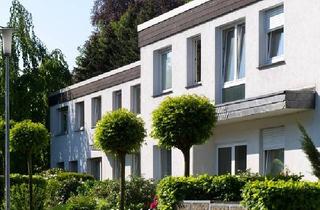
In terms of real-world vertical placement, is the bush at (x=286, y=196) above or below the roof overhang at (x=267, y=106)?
below

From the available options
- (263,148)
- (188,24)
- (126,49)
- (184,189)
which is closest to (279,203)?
(184,189)

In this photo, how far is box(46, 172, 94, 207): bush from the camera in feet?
99.2

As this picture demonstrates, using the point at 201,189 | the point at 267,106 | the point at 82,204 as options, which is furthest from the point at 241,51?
the point at 201,189

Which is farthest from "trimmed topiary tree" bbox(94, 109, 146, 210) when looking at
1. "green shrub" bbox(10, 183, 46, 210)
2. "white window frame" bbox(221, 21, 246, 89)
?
"green shrub" bbox(10, 183, 46, 210)

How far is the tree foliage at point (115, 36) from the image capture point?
51.7m

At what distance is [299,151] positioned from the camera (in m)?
20.0

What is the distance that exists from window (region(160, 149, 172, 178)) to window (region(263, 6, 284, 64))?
733 cm

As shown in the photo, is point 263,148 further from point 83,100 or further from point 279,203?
point 83,100

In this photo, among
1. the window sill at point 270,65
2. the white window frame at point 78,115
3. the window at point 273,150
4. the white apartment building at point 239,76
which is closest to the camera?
the white apartment building at point 239,76

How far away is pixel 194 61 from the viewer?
1013 inches

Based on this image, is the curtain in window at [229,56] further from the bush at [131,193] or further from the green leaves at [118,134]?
the bush at [131,193]

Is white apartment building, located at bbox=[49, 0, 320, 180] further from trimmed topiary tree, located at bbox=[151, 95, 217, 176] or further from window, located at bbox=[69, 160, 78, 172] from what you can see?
window, located at bbox=[69, 160, 78, 172]

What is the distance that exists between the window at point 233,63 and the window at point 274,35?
4.34 ft

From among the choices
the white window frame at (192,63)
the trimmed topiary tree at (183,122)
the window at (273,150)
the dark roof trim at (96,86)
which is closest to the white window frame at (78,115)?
the dark roof trim at (96,86)
